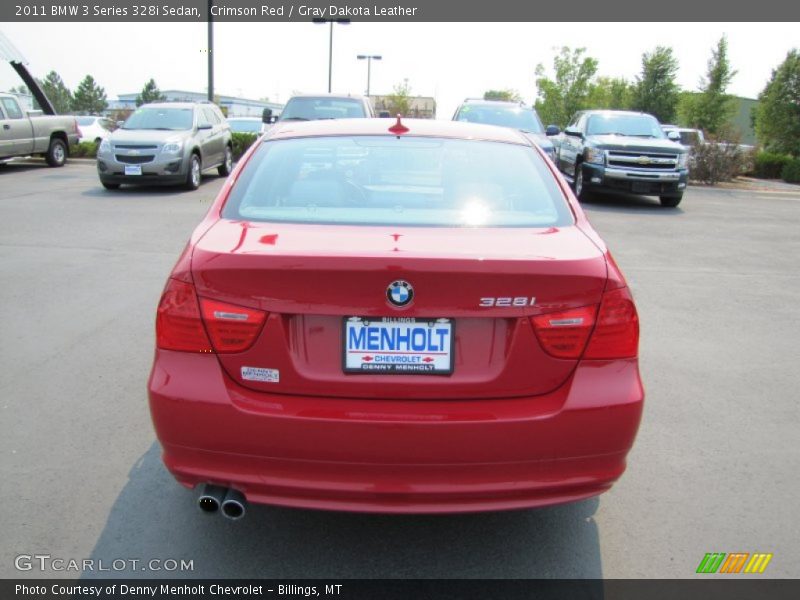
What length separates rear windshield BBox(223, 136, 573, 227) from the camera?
3064 millimetres

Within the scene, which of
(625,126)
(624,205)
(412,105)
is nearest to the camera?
(624,205)

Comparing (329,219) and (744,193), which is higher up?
(329,219)

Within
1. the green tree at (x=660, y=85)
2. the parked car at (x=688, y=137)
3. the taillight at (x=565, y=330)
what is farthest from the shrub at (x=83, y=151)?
the green tree at (x=660, y=85)

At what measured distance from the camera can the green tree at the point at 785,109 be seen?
27.9 metres

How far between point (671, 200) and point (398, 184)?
13.1m

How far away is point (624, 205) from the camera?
15.4m

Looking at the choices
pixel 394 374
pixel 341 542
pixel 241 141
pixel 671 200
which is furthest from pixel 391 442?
pixel 241 141

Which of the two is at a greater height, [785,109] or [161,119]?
[785,109]

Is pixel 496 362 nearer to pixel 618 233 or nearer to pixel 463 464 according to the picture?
pixel 463 464

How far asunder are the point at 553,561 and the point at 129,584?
1.66 meters

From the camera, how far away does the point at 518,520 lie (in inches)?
129

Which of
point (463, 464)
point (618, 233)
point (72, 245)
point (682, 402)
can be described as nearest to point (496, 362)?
point (463, 464)

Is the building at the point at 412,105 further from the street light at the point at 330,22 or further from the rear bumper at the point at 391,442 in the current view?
the rear bumper at the point at 391,442

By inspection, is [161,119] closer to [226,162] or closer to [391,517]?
[226,162]
